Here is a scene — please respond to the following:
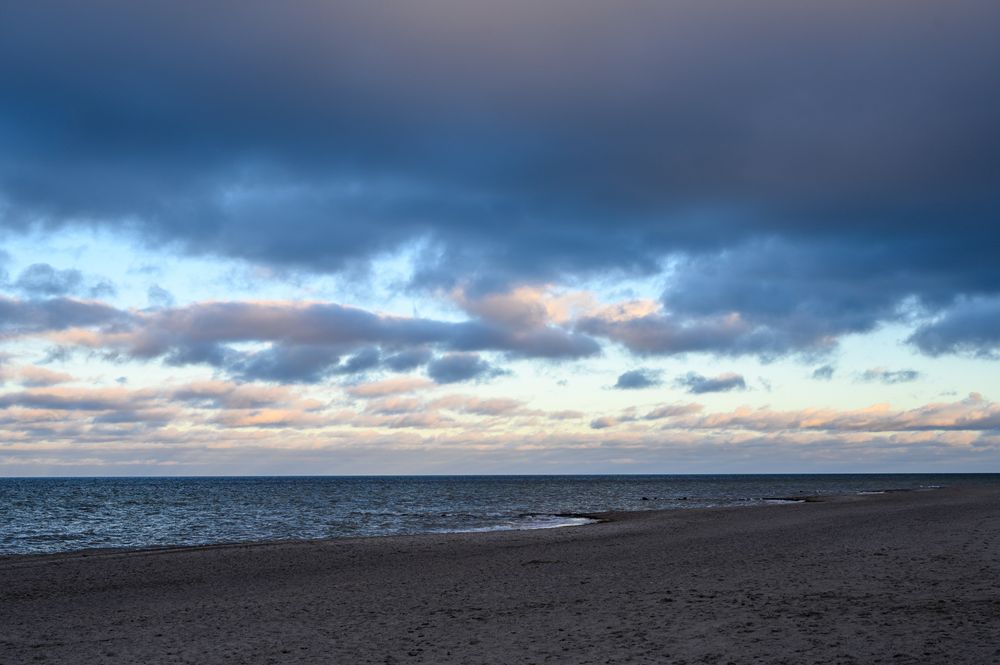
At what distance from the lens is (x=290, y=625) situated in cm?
1845

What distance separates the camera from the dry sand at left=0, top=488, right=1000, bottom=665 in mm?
Result: 14352

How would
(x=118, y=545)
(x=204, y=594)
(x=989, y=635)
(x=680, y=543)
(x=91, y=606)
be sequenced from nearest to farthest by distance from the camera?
(x=989, y=635) → (x=91, y=606) → (x=204, y=594) → (x=680, y=543) → (x=118, y=545)

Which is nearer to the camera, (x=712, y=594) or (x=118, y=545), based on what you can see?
(x=712, y=594)

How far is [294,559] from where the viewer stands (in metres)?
33.0

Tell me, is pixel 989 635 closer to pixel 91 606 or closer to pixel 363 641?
pixel 363 641

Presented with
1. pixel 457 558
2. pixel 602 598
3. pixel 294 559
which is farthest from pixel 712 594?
pixel 294 559

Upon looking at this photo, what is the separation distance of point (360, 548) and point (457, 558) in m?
7.09

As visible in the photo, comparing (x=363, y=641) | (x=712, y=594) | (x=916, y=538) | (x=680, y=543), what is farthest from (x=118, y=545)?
(x=916, y=538)

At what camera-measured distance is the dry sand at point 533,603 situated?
14352 millimetres

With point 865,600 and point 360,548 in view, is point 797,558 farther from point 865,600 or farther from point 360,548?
point 360,548

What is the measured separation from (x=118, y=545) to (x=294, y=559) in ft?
54.7

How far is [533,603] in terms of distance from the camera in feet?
65.3

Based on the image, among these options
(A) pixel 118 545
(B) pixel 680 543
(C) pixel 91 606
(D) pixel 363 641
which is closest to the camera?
(D) pixel 363 641

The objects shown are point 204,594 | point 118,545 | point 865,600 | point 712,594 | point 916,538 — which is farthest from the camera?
point 118,545
